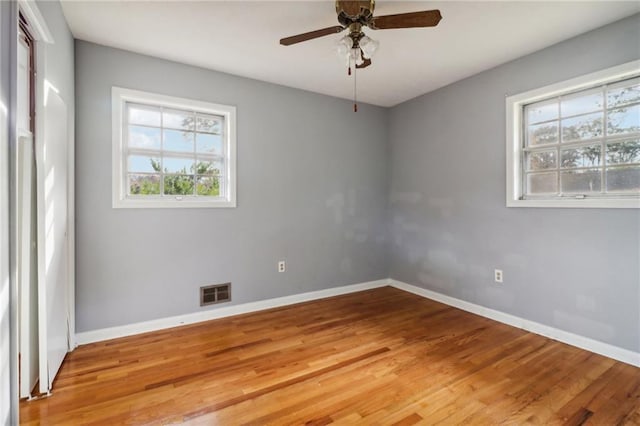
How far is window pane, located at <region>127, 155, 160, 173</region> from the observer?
2830 mm

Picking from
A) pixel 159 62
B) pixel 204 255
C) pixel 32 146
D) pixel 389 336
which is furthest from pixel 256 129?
pixel 389 336

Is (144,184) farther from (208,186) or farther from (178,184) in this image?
(208,186)

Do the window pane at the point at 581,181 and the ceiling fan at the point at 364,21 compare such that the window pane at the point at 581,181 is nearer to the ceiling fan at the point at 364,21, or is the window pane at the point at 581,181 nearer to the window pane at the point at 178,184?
the ceiling fan at the point at 364,21

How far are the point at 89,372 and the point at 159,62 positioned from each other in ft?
8.76

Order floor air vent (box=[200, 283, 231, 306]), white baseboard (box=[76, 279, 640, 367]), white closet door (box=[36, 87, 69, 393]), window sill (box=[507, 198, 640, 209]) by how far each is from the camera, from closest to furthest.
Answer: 1. white closet door (box=[36, 87, 69, 393])
2. window sill (box=[507, 198, 640, 209])
3. white baseboard (box=[76, 279, 640, 367])
4. floor air vent (box=[200, 283, 231, 306])

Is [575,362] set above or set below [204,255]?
below

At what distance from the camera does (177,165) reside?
9.97 feet

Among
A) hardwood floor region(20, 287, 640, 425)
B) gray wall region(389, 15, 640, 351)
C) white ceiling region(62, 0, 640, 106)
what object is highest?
white ceiling region(62, 0, 640, 106)

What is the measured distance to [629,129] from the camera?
231cm

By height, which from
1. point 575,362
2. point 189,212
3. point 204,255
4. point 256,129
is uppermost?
point 256,129

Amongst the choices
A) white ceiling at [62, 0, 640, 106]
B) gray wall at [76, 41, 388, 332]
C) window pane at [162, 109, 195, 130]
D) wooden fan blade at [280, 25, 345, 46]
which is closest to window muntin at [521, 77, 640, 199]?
white ceiling at [62, 0, 640, 106]

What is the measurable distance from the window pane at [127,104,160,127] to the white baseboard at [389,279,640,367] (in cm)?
364

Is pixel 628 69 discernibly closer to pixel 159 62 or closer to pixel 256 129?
pixel 256 129

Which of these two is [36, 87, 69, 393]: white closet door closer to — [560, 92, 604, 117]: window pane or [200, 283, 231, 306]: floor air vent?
[200, 283, 231, 306]: floor air vent
